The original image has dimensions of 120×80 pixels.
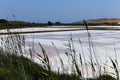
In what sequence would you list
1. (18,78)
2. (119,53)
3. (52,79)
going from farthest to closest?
(119,53) < (18,78) < (52,79)

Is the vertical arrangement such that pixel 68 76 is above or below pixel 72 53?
below

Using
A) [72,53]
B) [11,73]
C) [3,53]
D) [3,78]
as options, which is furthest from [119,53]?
[72,53]

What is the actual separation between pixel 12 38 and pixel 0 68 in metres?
1.17

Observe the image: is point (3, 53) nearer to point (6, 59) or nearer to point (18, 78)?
point (6, 59)

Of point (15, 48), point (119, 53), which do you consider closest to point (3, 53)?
point (15, 48)

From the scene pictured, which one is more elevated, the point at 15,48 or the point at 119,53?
the point at 15,48

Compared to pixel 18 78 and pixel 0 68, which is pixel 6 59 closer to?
pixel 0 68

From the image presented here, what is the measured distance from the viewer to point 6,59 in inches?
249

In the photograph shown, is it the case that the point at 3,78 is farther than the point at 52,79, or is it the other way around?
the point at 3,78

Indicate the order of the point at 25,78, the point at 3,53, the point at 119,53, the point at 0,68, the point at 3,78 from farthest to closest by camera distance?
1. the point at 119,53
2. the point at 3,53
3. the point at 0,68
4. the point at 3,78
5. the point at 25,78

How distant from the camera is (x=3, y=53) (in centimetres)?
677

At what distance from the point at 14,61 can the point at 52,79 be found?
304cm

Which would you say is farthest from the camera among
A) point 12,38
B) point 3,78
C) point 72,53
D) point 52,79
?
point 3,78

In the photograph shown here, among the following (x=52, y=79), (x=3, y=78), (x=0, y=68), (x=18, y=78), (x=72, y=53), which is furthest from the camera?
(x=0, y=68)
